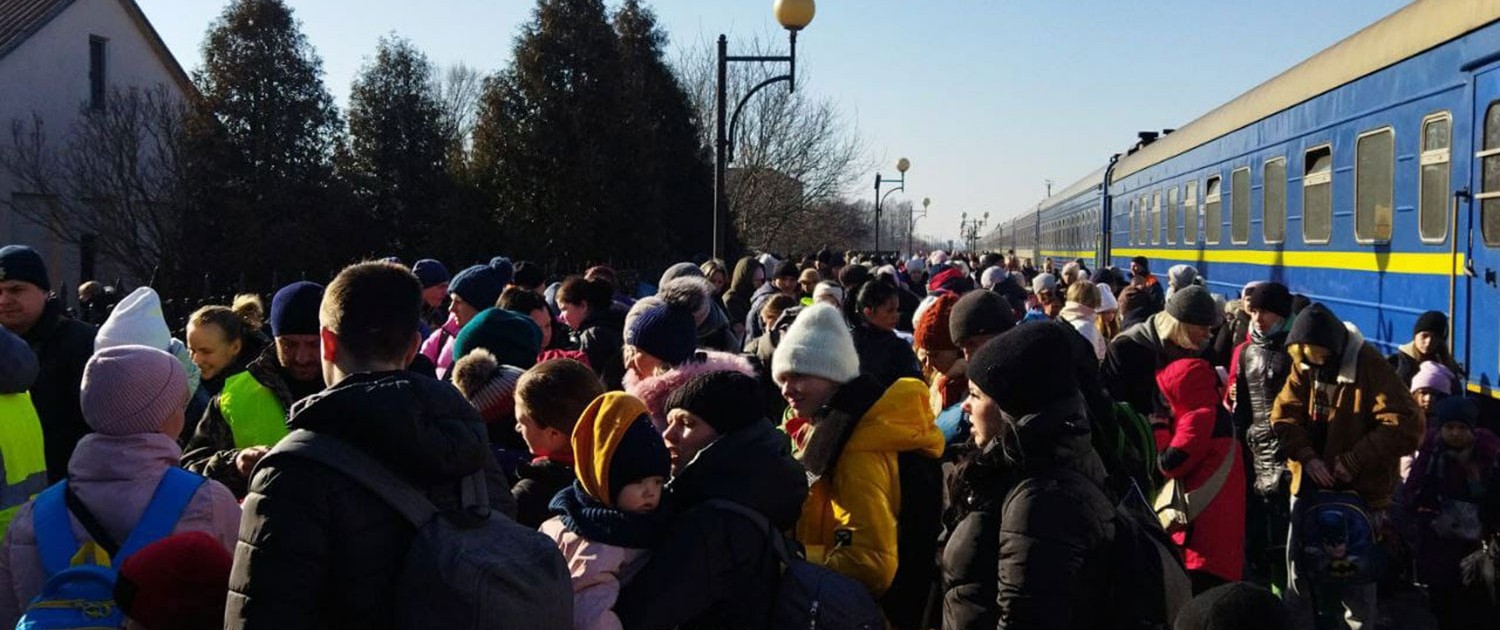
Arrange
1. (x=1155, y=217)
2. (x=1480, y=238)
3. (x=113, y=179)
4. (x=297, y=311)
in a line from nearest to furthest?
1. (x=297, y=311)
2. (x=1480, y=238)
3. (x=1155, y=217)
4. (x=113, y=179)

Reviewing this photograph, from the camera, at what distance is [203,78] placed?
33531 millimetres

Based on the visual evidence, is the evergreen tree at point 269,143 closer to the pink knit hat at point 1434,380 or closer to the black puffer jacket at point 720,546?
the pink knit hat at point 1434,380

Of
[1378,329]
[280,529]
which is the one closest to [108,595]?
[280,529]

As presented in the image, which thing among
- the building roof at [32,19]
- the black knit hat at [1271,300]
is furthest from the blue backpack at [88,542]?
the building roof at [32,19]

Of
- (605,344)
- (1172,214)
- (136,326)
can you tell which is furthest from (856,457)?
(1172,214)

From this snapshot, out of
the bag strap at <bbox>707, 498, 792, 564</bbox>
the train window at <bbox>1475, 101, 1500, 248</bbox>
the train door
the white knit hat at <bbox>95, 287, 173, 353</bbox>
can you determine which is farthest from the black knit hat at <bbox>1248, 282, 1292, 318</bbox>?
the white knit hat at <bbox>95, 287, 173, 353</bbox>

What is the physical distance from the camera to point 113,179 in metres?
29.9

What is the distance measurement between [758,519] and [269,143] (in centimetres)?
3245

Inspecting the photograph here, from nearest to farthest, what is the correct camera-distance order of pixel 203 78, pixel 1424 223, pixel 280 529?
pixel 280 529, pixel 1424 223, pixel 203 78

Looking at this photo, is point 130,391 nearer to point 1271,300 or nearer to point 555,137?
point 1271,300

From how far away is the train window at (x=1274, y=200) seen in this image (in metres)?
13.8

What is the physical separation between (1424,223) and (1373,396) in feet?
12.7

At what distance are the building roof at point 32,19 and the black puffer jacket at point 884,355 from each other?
3070 cm

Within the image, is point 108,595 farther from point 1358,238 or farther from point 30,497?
point 1358,238
